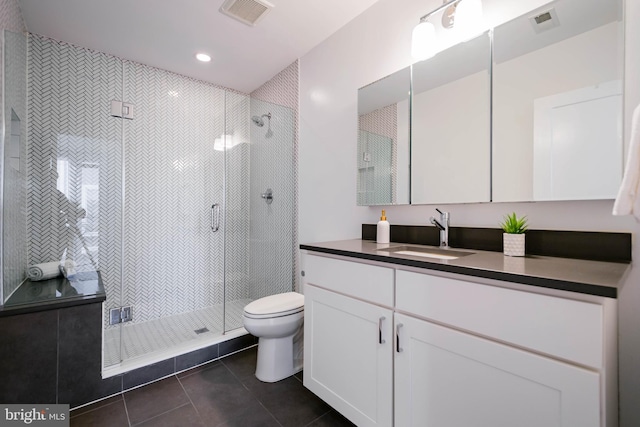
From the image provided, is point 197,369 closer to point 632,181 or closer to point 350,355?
point 350,355

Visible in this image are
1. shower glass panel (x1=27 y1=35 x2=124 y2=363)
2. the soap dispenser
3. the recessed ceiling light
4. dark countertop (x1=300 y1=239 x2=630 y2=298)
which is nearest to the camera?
dark countertop (x1=300 y1=239 x2=630 y2=298)

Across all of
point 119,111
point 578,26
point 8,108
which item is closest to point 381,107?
point 578,26

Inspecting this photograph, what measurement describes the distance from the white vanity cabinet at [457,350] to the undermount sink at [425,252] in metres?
0.27

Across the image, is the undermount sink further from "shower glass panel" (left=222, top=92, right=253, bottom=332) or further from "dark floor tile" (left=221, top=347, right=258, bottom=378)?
"shower glass panel" (left=222, top=92, right=253, bottom=332)

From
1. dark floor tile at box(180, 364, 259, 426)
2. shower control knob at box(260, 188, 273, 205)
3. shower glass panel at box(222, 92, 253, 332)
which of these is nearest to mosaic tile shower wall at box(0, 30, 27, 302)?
dark floor tile at box(180, 364, 259, 426)

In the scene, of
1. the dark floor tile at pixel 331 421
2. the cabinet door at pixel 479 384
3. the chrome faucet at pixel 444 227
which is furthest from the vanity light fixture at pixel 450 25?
the dark floor tile at pixel 331 421

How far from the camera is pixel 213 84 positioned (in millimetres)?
3053

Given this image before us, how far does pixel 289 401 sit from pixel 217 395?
1.47 ft

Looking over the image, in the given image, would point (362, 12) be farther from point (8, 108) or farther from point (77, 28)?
point (8, 108)

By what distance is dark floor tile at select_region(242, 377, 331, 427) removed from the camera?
5.05 feet

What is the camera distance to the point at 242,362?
7.02 feet

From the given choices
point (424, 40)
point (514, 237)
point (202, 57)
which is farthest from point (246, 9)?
point (514, 237)

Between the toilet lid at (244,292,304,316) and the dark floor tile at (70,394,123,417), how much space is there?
89 centimetres

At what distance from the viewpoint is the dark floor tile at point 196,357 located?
6.63 feet
